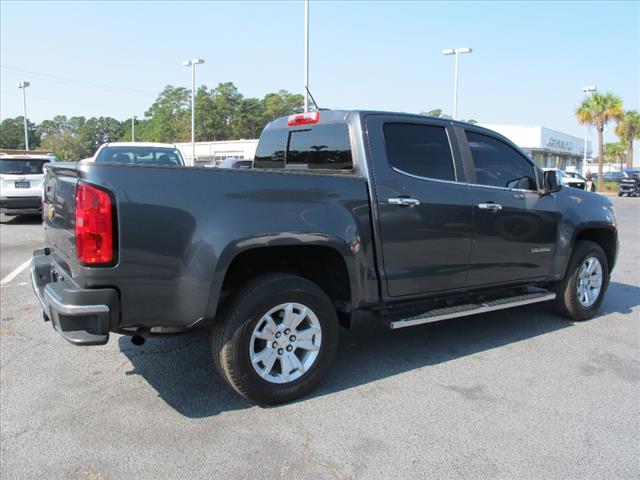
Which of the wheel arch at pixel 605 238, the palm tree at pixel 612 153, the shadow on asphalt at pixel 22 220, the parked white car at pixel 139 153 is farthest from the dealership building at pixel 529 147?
the palm tree at pixel 612 153

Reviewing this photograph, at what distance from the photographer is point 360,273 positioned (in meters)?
3.91

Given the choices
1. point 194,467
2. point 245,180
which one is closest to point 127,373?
point 194,467

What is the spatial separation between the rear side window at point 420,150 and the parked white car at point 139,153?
7.27 meters

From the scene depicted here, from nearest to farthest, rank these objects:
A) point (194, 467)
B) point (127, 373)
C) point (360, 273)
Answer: point (194, 467) → point (360, 273) → point (127, 373)

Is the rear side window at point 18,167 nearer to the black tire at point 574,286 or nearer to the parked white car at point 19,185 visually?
the parked white car at point 19,185

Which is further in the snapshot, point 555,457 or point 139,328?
point 139,328

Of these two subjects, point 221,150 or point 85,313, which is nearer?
point 85,313

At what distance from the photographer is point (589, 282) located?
19.1ft

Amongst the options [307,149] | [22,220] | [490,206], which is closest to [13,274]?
[307,149]

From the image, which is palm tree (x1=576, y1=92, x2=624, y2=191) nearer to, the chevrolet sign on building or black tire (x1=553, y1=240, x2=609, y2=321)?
the chevrolet sign on building

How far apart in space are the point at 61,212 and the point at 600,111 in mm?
47245

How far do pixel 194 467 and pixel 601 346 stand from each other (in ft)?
12.4

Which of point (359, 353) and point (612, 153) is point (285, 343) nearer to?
point (359, 353)

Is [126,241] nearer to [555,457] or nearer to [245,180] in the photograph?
[245,180]
